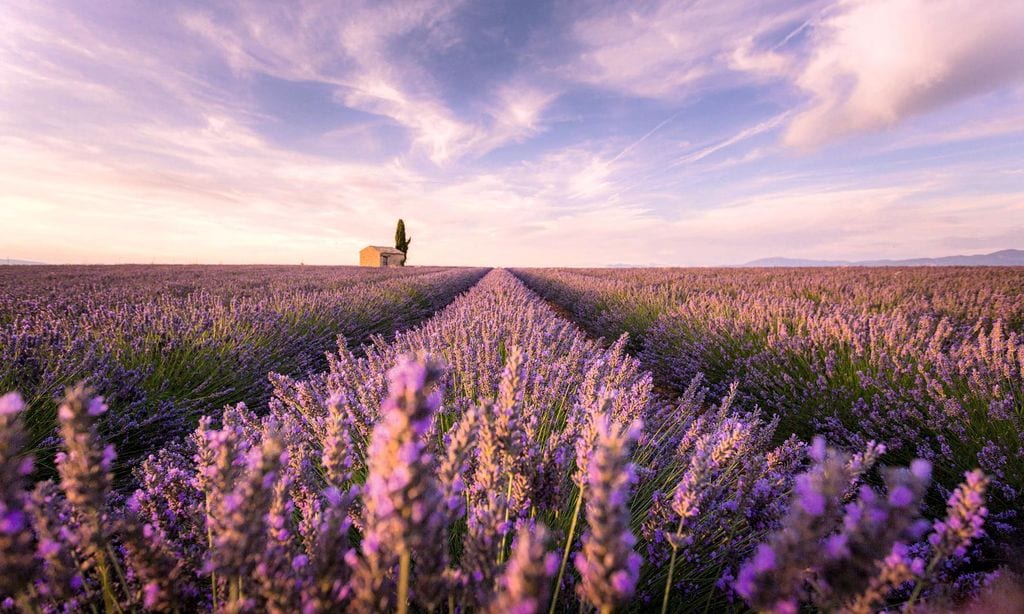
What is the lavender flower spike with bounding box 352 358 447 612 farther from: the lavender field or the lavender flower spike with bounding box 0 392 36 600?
the lavender flower spike with bounding box 0 392 36 600

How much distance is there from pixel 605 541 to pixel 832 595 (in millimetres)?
396

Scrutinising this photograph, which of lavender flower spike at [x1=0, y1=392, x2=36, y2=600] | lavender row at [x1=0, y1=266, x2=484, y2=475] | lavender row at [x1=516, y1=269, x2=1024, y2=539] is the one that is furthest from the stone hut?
lavender flower spike at [x1=0, y1=392, x2=36, y2=600]

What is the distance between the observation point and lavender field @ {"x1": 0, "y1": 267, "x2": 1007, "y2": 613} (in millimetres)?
604

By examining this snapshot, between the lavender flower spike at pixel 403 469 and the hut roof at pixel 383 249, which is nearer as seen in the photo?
the lavender flower spike at pixel 403 469

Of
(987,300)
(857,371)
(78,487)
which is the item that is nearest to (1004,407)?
(857,371)

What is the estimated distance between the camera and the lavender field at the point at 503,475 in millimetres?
604

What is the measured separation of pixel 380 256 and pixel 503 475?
1873 inches

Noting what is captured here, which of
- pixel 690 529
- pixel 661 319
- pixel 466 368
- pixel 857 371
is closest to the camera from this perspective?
pixel 690 529

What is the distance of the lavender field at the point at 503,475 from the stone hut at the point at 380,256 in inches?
1689

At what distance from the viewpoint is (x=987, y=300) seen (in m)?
5.95

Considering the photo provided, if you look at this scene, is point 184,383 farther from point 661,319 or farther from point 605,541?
point 661,319

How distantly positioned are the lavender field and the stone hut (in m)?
42.9

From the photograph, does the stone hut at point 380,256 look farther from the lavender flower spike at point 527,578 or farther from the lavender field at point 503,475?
the lavender flower spike at point 527,578

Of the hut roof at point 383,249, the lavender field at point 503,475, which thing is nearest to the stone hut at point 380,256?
the hut roof at point 383,249
